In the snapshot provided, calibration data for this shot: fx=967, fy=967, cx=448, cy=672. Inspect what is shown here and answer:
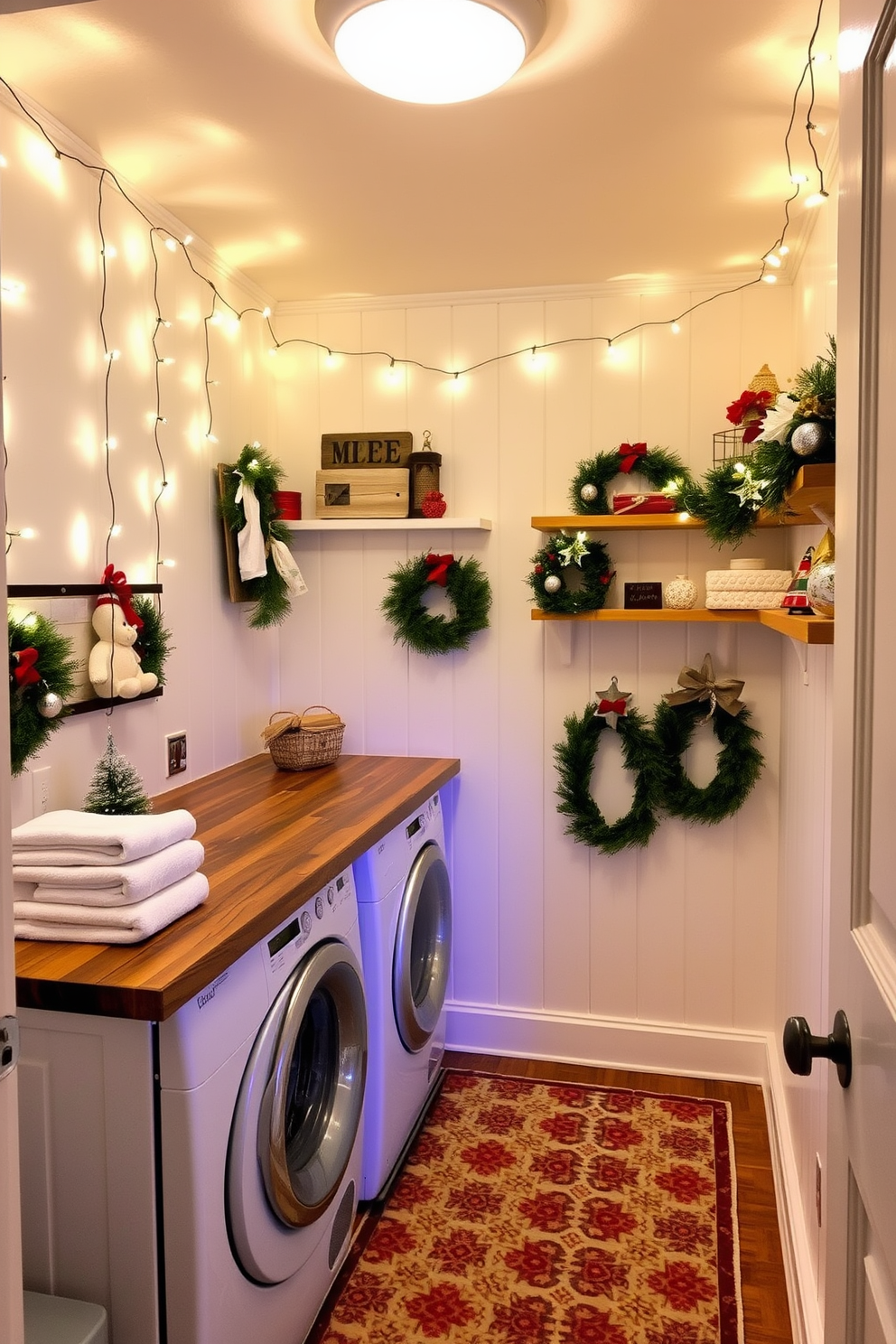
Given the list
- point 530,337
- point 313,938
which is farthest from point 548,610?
point 313,938

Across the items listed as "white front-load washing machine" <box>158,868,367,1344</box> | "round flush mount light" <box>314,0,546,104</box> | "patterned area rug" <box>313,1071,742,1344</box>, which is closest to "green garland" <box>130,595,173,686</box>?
"white front-load washing machine" <box>158,868,367,1344</box>

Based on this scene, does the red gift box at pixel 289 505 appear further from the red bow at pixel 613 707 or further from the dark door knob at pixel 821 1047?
the dark door knob at pixel 821 1047

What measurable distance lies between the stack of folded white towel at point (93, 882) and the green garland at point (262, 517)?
1406mm

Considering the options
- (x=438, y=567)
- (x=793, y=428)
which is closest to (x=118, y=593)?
(x=438, y=567)

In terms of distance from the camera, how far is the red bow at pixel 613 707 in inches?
119

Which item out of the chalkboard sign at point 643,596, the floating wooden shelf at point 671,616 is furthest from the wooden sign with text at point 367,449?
the chalkboard sign at point 643,596

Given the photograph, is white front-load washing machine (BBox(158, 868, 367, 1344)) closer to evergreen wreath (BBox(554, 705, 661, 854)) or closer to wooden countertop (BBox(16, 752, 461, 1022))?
wooden countertop (BBox(16, 752, 461, 1022))

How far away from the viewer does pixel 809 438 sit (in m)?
1.37

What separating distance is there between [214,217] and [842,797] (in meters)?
2.29

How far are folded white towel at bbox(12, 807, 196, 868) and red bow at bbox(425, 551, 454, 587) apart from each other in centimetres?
158

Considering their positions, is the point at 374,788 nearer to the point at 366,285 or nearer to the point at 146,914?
the point at 146,914

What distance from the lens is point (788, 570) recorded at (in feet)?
8.90

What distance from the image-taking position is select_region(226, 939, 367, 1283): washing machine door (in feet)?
5.20

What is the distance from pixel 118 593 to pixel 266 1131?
1225 millimetres
